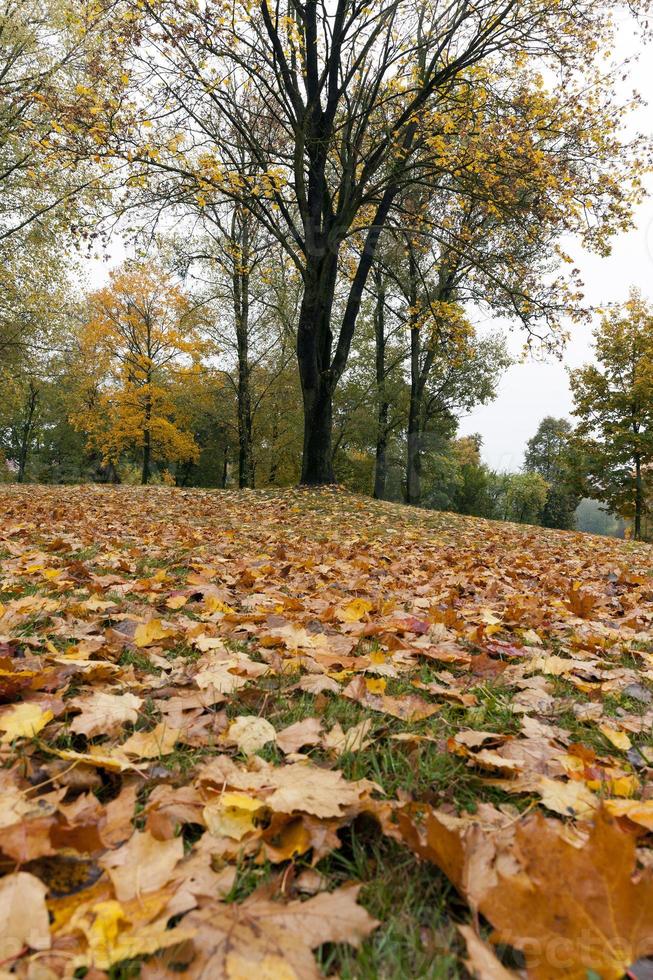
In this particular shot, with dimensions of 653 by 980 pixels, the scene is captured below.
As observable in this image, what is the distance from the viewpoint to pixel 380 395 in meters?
20.6

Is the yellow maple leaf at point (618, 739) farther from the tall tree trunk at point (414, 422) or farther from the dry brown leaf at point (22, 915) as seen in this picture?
the tall tree trunk at point (414, 422)

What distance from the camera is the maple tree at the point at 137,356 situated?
76.0 ft

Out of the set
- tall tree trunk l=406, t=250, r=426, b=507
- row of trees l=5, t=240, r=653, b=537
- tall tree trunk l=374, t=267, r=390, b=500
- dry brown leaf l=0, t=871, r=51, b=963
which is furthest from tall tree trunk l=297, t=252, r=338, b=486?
tall tree trunk l=406, t=250, r=426, b=507

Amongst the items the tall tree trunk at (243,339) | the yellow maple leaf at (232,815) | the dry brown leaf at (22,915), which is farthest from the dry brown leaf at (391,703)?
the tall tree trunk at (243,339)

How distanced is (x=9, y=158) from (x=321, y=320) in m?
11.9

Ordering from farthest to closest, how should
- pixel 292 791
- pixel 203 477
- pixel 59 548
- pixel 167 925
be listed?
pixel 203 477, pixel 59 548, pixel 292 791, pixel 167 925

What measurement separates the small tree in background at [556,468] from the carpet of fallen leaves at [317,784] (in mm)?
19500

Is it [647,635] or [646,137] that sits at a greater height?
[646,137]

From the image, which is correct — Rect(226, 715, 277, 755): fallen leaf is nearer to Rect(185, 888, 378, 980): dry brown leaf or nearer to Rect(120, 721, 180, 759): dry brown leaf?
Rect(120, 721, 180, 759): dry brown leaf

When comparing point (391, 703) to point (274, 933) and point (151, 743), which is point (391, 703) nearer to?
point (151, 743)

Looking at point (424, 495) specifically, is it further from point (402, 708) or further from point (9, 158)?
point (402, 708)

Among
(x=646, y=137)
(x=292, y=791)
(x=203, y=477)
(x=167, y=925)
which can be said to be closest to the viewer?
(x=167, y=925)

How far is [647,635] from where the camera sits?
8.46ft

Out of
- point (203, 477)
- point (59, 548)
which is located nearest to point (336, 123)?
point (59, 548)
